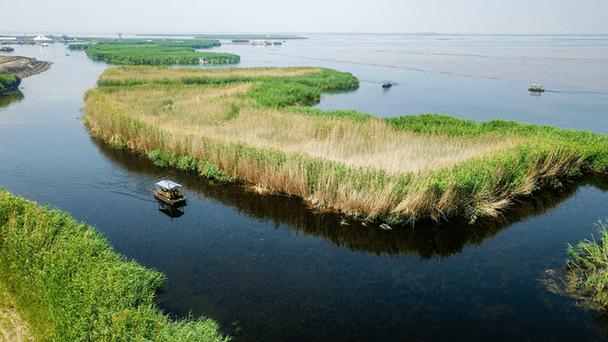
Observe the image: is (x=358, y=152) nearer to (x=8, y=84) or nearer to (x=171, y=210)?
(x=171, y=210)

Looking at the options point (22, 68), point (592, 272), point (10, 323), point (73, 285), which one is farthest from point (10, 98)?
point (592, 272)

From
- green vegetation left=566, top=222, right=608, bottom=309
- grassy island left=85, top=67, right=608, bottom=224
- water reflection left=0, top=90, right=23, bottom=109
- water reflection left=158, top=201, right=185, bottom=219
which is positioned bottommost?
water reflection left=0, top=90, right=23, bottom=109

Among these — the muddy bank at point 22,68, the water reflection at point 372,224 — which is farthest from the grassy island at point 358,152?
the muddy bank at point 22,68

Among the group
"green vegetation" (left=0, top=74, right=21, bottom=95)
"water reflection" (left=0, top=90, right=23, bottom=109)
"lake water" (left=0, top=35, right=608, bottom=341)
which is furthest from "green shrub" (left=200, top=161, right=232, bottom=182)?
"green vegetation" (left=0, top=74, right=21, bottom=95)

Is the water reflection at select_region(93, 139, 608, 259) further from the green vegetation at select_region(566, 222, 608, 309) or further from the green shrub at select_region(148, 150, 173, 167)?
the green vegetation at select_region(566, 222, 608, 309)

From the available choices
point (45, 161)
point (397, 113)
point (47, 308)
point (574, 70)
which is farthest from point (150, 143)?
point (574, 70)

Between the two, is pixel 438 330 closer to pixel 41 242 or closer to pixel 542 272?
pixel 542 272
